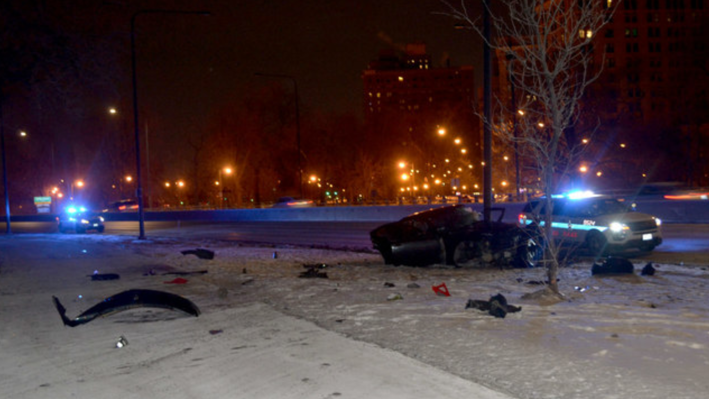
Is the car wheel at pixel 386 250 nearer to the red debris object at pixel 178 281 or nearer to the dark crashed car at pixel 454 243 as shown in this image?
the dark crashed car at pixel 454 243

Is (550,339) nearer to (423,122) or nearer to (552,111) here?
(552,111)

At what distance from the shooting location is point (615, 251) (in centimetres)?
1545

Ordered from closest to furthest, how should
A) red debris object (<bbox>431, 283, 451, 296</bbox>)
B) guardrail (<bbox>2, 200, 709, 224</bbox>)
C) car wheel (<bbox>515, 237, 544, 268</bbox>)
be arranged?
1. red debris object (<bbox>431, 283, 451, 296</bbox>)
2. car wheel (<bbox>515, 237, 544, 268</bbox>)
3. guardrail (<bbox>2, 200, 709, 224</bbox>)

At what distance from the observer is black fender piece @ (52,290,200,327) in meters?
8.27

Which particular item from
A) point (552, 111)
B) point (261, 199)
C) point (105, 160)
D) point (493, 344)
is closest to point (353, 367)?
point (493, 344)

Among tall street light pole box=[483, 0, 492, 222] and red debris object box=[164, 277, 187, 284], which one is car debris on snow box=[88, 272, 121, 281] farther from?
tall street light pole box=[483, 0, 492, 222]

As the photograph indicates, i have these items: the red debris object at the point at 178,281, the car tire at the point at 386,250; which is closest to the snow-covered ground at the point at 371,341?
the red debris object at the point at 178,281

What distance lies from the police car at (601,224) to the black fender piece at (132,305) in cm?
901

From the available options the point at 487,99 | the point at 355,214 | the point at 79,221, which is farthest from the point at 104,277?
the point at 355,214

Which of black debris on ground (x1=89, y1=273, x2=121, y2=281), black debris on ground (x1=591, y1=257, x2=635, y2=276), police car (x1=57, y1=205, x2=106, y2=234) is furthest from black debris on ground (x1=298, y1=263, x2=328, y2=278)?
police car (x1=57, y1=205, x2=106, y2=234)

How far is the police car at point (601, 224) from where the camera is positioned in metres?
15.3

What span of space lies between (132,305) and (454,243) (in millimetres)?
7109

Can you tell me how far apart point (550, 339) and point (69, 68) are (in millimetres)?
12963

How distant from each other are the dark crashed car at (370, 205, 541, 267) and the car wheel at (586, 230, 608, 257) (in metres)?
3.02
